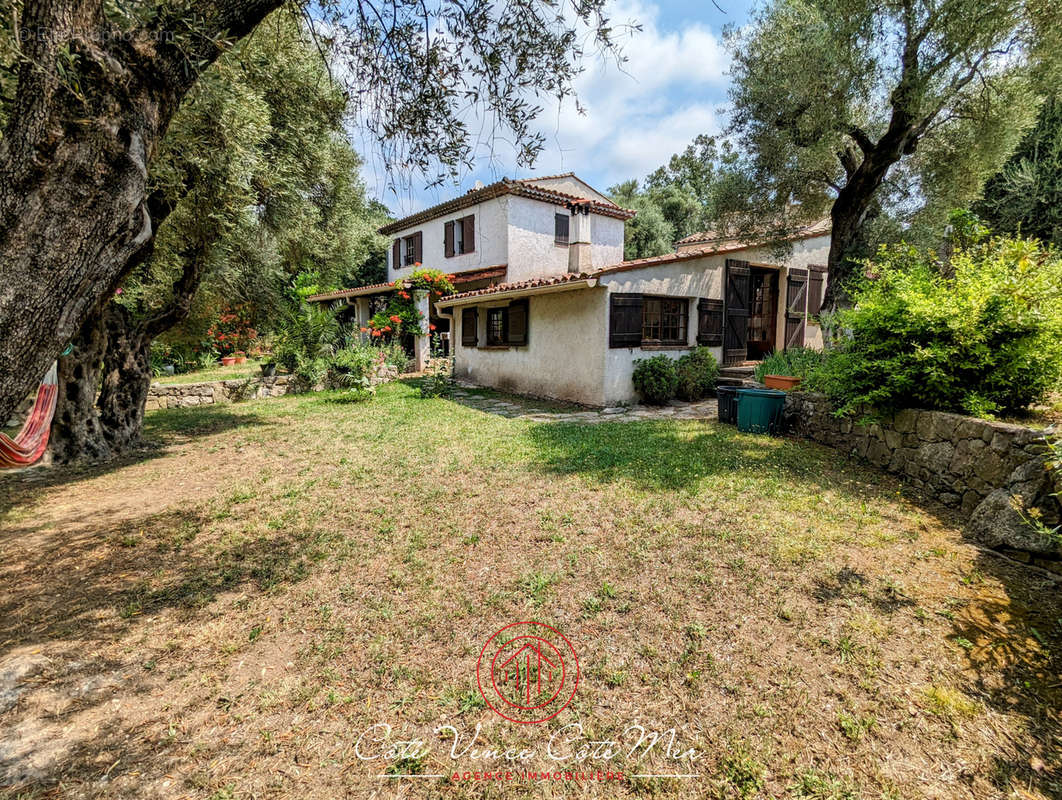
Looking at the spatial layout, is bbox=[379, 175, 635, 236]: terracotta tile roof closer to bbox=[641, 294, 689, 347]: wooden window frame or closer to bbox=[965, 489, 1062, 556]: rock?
bbox=[641, 294, 689, 347]: wooden window frame

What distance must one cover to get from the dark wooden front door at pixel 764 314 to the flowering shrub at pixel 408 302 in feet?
31.7

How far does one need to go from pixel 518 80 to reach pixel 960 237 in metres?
7.99

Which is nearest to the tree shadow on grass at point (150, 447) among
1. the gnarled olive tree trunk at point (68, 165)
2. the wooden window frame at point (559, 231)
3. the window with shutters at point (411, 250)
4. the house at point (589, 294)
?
the gnarled olive tree trunk at point (68, 165)

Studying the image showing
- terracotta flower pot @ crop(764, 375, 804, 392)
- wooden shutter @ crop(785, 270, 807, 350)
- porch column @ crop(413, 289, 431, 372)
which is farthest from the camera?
porch column @ crop(413, 289, 431, 372)

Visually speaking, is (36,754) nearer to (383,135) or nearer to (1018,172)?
(383,135)

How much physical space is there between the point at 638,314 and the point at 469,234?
1019 cm

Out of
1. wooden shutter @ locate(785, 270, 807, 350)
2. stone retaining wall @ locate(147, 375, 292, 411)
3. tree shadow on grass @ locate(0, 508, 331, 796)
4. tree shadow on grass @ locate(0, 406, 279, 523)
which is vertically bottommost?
tree shadow on grass @ locate(0, 508, 331, 796)

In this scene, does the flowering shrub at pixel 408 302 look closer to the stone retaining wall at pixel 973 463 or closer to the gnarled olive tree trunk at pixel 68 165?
the stone retaining wall at pixel 973 463

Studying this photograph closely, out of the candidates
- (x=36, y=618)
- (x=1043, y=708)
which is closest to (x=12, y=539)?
(x=36, y=618)

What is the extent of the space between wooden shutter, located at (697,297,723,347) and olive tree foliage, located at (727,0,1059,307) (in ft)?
6.90

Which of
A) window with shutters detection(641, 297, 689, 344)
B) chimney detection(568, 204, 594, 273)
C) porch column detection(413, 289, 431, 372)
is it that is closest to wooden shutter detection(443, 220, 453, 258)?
porch column detection(413, 289, 431, 372)

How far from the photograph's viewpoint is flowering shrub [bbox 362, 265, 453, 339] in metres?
15.5

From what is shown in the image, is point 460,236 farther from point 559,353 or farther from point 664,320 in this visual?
point 664,320

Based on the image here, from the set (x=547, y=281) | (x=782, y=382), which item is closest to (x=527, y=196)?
(x=547, y=281)
